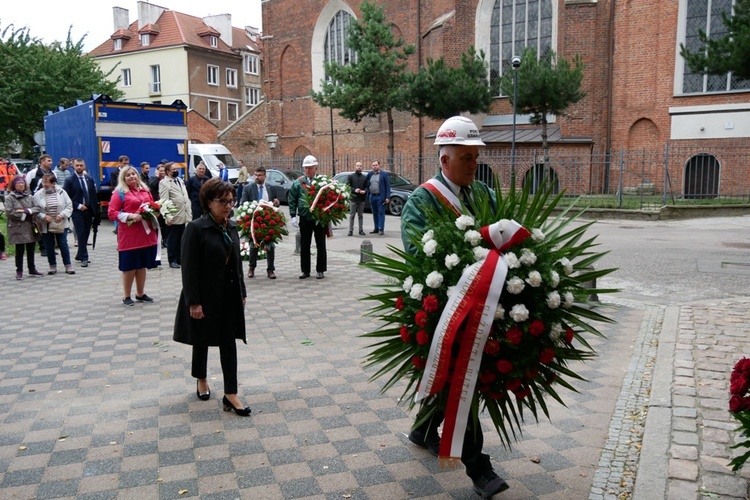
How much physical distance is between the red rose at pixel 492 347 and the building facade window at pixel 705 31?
2779 centimetres

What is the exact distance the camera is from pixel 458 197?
411 centimetres

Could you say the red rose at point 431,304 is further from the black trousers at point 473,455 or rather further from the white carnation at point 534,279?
the black trousers at point 473,455

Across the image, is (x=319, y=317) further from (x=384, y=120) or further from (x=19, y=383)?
(x=384, y=120)

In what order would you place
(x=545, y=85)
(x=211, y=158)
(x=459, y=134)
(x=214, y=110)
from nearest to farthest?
(x=459, y=134), (x=545, y=85), (x=211, y=158), (x=214, y=110)

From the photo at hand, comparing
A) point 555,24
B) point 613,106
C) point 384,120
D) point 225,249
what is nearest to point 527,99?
point 613,106

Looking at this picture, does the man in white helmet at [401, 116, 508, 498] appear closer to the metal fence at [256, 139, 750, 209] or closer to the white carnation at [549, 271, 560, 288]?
the white carnation at [549, 271, 560, 288]

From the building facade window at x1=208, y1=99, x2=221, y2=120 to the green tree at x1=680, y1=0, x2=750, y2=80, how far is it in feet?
150

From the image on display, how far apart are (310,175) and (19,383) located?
6.62 meters

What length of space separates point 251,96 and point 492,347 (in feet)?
206

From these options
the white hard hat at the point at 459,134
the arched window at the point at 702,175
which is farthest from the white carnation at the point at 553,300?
the arched window at the point at 702,175

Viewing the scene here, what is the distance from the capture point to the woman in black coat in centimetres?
515

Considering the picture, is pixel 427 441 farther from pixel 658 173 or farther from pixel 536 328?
pixel 658 173

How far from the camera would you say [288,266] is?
506 inches

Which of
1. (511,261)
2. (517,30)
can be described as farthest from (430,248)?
(517,30)
